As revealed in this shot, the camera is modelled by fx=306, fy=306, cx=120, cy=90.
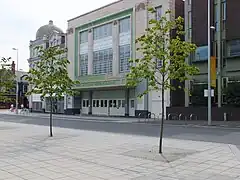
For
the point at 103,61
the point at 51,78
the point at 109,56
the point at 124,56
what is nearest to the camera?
the point at 51,78

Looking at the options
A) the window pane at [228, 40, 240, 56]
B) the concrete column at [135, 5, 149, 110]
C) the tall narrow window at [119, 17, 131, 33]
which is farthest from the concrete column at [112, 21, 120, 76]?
the window pane at [228, 40, 240, 56]

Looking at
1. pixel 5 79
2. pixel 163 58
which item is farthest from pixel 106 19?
pixel 163 58

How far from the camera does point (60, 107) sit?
52.0m

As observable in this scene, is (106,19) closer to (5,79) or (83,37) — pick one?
(83,37)

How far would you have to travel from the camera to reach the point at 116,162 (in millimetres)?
9273

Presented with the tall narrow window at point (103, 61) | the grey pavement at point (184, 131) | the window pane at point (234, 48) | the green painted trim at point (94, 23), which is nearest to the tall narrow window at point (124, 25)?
the green painted trim at point (94, 23)

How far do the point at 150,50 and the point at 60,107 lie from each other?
42.5 m

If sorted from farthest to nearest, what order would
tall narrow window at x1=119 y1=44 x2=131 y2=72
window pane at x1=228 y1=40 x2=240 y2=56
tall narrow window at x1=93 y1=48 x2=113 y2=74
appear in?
tall narrow window at x1=93 y1=48 x2=113 y2=74 → tall narrow window at x1=119 y1=44 x2=131 y2=72 → window pane at x1=228 y1=40 x2=240 y2=56

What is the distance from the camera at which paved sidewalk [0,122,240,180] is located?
7582 mm

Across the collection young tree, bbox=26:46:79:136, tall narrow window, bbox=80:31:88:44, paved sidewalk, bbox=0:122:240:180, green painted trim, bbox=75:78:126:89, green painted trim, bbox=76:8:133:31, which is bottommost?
paved sidewalk, bbox=0:122:240:180

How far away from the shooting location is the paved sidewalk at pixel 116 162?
24.9 feet

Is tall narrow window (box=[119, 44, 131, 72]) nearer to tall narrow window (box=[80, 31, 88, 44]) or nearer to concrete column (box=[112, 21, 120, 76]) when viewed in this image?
concrete column (box=[112, 21, 120, 76])

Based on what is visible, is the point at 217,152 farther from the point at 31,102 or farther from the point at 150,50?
the point at 31,102

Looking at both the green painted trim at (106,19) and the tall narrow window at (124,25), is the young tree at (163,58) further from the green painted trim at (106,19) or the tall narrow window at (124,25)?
the green painted trim at (106,19)
